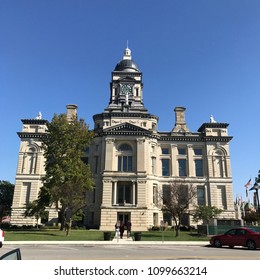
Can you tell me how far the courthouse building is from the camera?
47.0 m

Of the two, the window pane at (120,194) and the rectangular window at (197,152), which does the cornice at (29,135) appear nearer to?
the window pane at (120,194)

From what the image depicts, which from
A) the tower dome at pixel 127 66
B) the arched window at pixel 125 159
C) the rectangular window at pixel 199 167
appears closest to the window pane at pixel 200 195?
the rectangular window at pixel 199 167

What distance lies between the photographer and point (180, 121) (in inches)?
2319

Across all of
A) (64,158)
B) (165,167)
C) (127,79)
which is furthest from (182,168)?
(64,158)

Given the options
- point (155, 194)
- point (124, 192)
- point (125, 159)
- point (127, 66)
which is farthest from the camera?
point (127, 66)

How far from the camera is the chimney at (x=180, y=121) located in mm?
58000

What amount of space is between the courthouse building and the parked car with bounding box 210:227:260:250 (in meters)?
24.8

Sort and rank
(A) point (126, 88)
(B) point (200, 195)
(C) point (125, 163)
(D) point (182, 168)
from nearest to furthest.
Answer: (C) point (125, 163) → (B) point (200, 195) → (D) point (182, 168) → (A) point (126, 88)

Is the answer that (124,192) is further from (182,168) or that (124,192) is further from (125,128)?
(182,168)

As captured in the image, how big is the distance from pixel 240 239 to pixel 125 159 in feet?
106
